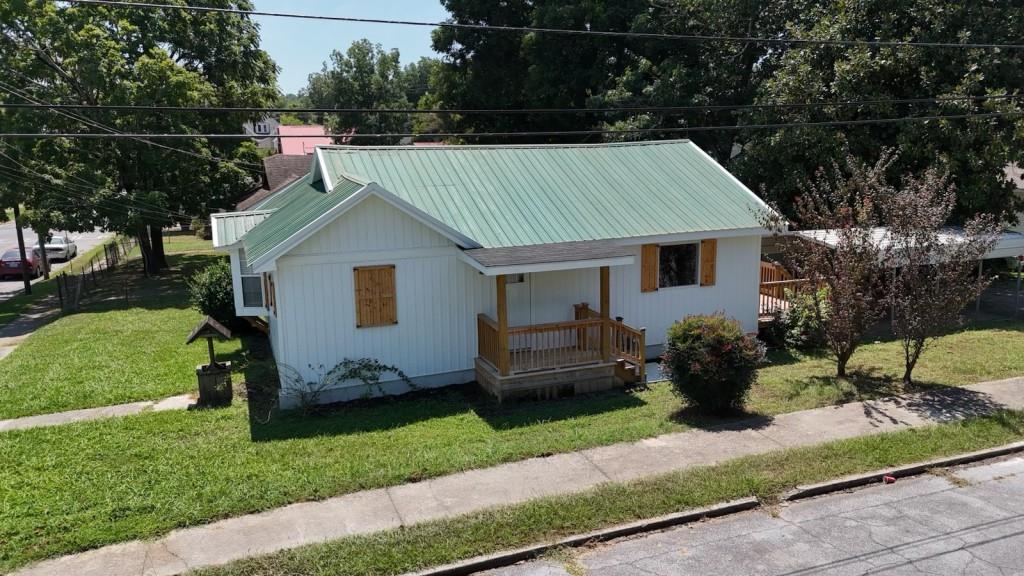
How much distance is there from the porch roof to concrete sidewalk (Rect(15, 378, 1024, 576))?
11.6ft

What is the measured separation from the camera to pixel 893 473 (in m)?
9.72

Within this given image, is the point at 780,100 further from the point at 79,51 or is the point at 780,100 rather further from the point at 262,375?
the point at 79,51

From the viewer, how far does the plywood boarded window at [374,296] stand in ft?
43.0

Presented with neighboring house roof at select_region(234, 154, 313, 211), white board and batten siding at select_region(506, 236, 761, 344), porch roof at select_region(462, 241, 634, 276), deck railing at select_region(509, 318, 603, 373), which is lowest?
deck railing at select_region(509, 318, 603, 373)

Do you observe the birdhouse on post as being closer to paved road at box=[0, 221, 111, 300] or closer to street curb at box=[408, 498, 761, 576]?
street curb at box=[408, 498, 761, 576]

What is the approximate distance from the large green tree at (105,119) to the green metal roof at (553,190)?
14801 millimetres

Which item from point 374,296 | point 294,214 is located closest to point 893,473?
point 374,296

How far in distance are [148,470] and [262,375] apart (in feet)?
17.0

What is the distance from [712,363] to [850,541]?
380 centimetres

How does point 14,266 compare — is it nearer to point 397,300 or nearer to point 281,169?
point 281,169

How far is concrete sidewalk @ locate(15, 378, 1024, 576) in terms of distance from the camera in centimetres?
780

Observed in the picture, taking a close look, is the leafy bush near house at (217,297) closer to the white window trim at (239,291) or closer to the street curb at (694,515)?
the white window trim at (239,291)

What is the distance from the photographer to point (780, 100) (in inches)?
884

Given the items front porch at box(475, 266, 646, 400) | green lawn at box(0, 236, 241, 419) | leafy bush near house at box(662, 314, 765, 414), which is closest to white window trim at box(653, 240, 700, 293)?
front porch at box(475, 266, 646, 400)
